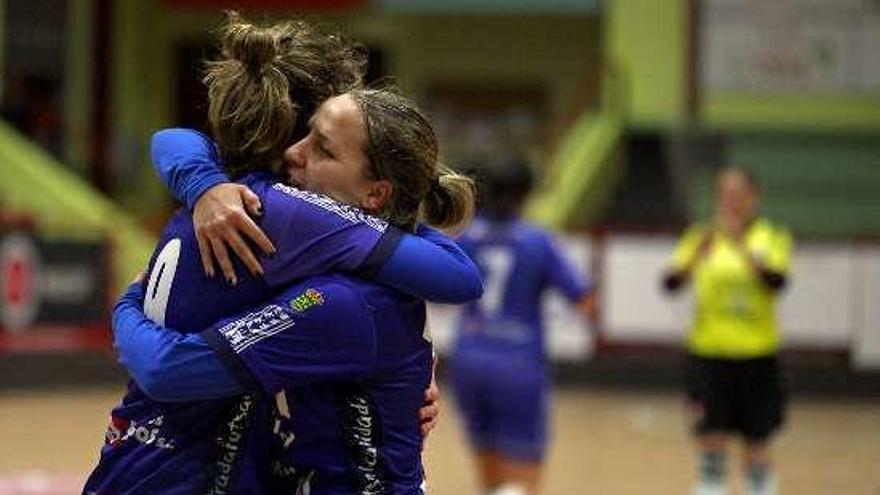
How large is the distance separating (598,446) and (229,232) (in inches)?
375

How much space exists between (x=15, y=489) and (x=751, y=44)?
44.1ft

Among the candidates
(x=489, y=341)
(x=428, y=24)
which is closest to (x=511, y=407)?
(x=489, y=341)

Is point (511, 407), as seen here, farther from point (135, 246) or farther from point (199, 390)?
point (135, 246)

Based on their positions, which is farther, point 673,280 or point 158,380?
point 673,280

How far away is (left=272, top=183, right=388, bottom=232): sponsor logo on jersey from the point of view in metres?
2.85

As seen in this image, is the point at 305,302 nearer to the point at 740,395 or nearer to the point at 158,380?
the point at 158,380

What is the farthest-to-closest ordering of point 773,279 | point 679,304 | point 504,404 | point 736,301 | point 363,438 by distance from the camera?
point 679,304, point 736,301, point 773,279, point 504,404, point 363,438

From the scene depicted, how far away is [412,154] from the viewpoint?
2885mm

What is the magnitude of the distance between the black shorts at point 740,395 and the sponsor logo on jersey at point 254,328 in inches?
248

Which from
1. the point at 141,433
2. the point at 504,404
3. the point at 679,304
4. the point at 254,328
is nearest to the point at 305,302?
the point at 254,328

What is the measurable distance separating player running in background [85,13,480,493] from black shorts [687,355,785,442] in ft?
19.9

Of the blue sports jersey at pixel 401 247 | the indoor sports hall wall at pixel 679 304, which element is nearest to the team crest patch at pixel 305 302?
the blue sports jersey at pixel 401 247

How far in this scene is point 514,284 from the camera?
25.6ft

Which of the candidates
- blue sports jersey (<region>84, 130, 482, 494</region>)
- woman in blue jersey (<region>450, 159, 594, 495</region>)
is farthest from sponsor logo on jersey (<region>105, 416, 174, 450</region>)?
woman in blue jersey (<region>450, 159, 594, 495</region>)
